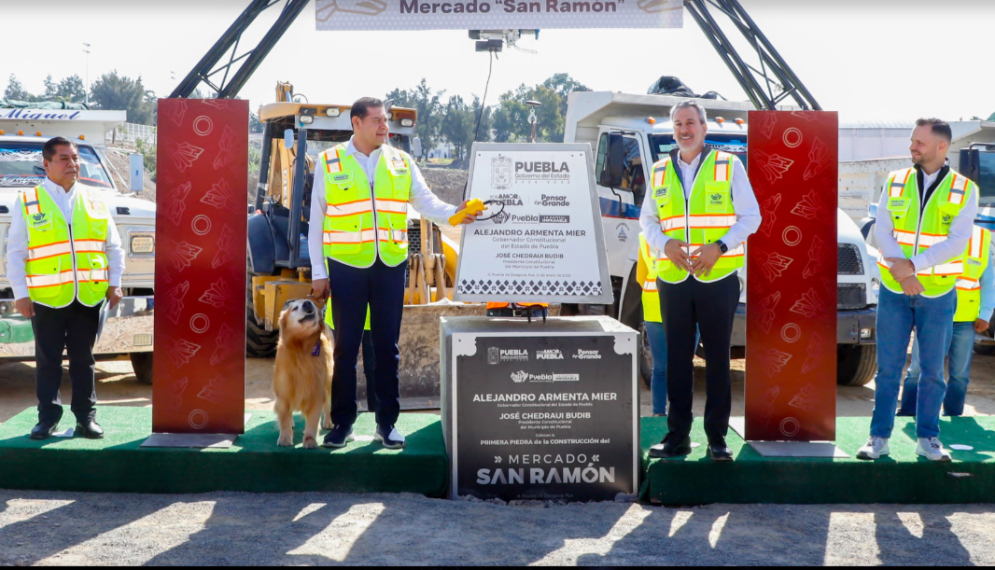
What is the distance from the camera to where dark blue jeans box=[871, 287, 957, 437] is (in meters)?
4.91

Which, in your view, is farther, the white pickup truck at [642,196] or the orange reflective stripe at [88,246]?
the white pickup truck at [642,196]

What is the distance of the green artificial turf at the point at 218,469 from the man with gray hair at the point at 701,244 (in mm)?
1399

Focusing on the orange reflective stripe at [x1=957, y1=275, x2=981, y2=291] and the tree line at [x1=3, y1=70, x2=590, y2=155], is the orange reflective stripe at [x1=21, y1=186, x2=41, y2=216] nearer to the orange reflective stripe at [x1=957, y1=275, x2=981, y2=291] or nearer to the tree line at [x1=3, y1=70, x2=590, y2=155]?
the orange reflective stripe at [x1=957, y1=275, x2=981, y2=291]

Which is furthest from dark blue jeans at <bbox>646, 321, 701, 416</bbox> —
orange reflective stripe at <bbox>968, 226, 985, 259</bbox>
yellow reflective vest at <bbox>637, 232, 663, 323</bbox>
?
orange reflective stripe at <bbox>968, 226, 985, 259</bbox>

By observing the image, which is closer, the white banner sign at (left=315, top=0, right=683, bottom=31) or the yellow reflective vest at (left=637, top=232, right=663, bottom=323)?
the yellow reflective vest at (left=637, top=232, right=663, bottom=323)

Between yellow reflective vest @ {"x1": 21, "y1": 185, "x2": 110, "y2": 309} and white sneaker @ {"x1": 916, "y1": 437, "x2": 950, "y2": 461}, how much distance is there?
4.72 m

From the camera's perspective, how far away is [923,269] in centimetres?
485

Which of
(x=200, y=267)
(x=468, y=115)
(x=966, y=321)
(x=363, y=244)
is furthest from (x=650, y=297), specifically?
(x=468, y=115)

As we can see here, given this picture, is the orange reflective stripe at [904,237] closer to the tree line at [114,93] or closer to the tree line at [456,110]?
the tree line at [456,110]

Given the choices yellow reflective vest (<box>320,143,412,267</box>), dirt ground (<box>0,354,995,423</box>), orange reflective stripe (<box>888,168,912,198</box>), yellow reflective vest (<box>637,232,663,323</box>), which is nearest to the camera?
yellow reflective vest (<box>320,143,412,267</box>)

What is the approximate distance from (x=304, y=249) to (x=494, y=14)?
3.68m

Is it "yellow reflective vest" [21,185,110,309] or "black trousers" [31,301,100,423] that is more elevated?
"yellow reflective vest" [21,185,110,309]

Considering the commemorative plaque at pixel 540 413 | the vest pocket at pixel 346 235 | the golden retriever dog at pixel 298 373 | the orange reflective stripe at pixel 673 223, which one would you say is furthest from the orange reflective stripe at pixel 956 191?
the golden retriever dog at pixel 298 373

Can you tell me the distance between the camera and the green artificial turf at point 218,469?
4.92 metres
